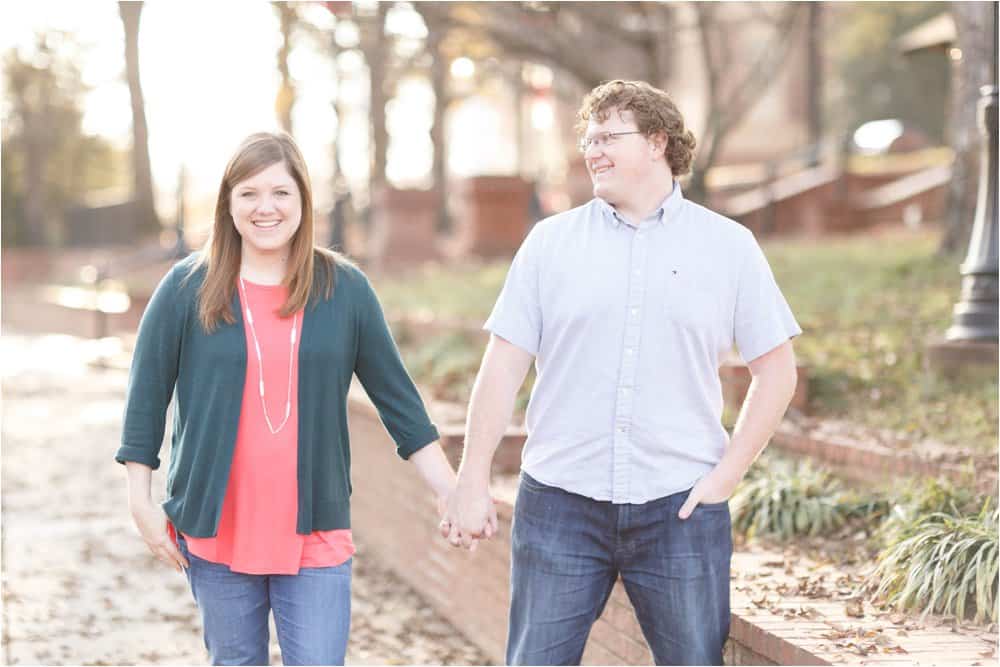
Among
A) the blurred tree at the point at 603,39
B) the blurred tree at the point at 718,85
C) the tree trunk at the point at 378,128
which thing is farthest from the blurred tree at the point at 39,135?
the blurred tree at the point at 718,85

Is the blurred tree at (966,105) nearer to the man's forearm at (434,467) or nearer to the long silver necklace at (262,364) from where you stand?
the man's forearm at (434,467)

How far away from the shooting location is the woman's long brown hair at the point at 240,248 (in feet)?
11.8

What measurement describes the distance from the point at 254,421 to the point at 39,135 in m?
37.2

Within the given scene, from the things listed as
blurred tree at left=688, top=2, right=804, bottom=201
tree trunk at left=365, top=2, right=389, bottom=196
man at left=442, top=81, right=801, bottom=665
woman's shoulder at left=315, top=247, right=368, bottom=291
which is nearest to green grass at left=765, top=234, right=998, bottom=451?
blurred tree at left=688, top=2, right=804, bottom=201

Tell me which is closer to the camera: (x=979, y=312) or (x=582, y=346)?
(x=582, y=346)

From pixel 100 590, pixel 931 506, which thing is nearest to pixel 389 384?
pixel 931 506

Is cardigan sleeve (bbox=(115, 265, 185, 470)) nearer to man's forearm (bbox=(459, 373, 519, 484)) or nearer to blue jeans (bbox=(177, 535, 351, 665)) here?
blue jeans (bbox=(177, 535, 351, 665))

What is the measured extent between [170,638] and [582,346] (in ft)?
12.4

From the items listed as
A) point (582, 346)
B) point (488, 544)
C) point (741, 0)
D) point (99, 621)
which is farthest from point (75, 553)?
point (741, 0)

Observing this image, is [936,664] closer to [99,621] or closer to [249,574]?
[249,574]

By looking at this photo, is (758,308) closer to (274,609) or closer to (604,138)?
(604,138)

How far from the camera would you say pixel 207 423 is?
11.7 feet

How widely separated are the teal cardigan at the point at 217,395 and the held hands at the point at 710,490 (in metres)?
0.93

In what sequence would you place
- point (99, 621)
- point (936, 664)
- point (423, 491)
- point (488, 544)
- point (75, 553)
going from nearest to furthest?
point (936, 664), point (488, 544), point (99, 621), point (423, 491), point (75, 553)
